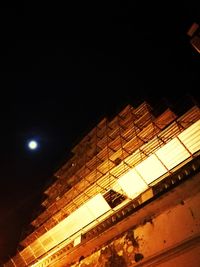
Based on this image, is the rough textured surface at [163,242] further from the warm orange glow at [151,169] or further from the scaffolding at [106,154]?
the scaffolding at [106,154]

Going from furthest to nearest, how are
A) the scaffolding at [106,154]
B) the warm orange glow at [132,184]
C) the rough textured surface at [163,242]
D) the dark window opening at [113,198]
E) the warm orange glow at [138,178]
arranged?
the scaffolding at [106,154], the dark window opening at [113,198], the warm orange glow at [132,184], the warm orange glow at [138,178], the rough textured surface at [163,242]

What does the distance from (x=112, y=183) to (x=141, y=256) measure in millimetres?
3859

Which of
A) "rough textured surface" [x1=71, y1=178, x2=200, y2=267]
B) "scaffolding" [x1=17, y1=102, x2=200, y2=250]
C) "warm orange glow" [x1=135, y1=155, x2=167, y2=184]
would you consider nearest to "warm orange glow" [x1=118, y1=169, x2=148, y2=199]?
"warm orange glow" [x1=135, y1=155, x2=167, y2=184]

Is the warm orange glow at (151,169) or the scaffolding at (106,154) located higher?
the scaffolding at (106,154)

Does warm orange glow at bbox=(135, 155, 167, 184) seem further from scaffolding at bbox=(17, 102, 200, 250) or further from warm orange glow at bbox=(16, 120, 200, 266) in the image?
scaffolding at bbox=(17, 102, 200, 250)

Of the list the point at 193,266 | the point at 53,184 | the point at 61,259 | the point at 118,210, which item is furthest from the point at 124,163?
the point at 53,184

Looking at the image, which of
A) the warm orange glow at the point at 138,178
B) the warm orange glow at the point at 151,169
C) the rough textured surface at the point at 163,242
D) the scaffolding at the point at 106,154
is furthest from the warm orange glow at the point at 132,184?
the rough textured surface at the point at 163,242

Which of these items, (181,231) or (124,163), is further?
(124,163)

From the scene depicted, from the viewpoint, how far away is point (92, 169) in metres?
11.1

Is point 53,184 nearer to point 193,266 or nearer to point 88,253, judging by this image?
point 88,253

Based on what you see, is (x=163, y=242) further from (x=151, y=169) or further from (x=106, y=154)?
(x=106, y=154)

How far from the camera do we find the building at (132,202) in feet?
16.6

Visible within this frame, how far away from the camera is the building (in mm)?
5051

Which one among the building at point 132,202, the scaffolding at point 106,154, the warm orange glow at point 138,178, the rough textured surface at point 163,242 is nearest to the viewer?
the rough textured surface at point 163,242
